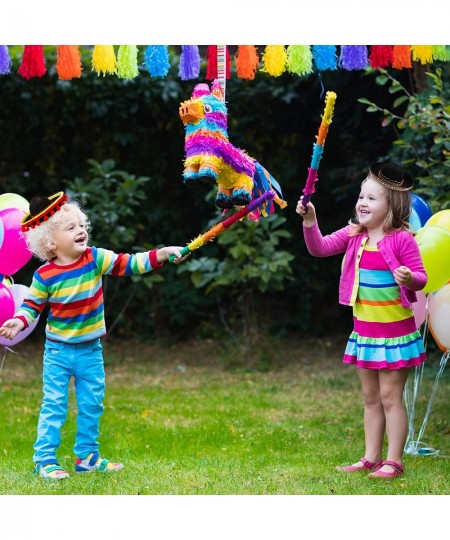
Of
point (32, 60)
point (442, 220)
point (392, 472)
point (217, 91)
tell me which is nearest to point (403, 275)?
point (442, 220)

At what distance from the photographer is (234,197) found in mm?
3338

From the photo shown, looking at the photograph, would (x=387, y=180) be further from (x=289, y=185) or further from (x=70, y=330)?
(x=289, y=185)

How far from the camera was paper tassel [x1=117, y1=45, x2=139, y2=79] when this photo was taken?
408 centimetres

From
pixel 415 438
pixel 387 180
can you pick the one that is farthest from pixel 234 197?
pixel 415 438

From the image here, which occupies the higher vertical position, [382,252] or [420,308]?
[382,252]

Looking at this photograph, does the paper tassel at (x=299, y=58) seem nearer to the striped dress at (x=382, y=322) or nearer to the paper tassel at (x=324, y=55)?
the paper tassel at (x=324, y=55)

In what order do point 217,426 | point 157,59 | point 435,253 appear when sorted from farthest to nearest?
point 217,426 → point 157,59 → point 435,253

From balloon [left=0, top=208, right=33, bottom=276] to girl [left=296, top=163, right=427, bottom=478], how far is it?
1228 mm

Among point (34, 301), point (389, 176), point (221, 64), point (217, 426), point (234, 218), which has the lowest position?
point (217, 426)

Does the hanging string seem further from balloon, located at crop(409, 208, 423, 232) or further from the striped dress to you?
balloon, located at crop(409, 208, 423, 232)

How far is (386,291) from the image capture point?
3619mm

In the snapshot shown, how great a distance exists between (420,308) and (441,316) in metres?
0.10

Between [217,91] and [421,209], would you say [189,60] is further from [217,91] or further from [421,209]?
[421,209]

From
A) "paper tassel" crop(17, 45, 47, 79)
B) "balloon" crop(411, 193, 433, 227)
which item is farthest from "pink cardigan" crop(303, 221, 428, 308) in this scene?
"paper tassel" crop(17, 45, 47, 79)
